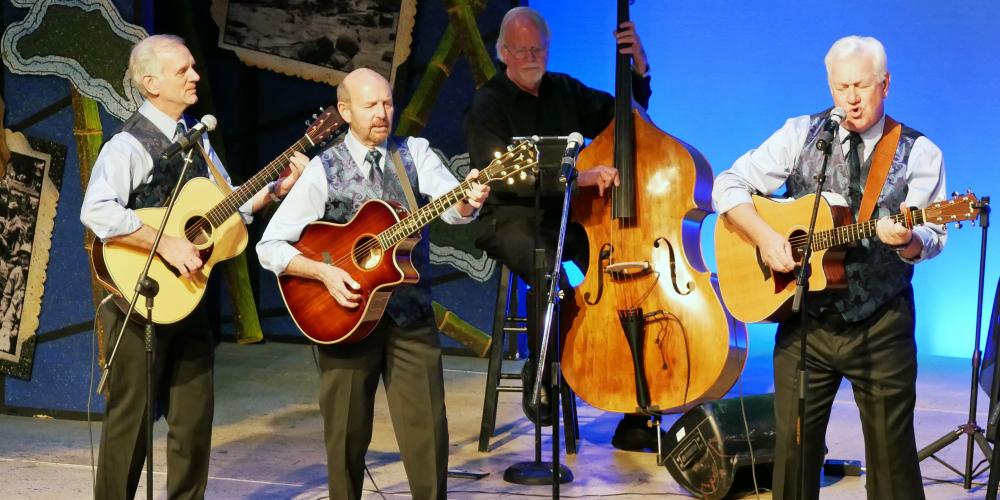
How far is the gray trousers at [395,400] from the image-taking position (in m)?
4.36

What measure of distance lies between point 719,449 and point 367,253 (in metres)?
1.78

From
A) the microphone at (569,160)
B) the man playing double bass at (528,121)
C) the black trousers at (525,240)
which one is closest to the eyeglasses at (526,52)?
the man playing double bass at (528,121)

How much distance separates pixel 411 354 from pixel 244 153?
181 inches

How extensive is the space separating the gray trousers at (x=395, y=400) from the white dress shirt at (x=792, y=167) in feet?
3.98

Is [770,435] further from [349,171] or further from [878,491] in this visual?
[349,171]

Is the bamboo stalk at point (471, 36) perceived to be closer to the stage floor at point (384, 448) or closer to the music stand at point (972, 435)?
the stage floor at point (384, 448)

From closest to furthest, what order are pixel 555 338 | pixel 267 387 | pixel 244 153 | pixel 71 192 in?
pixel 555 338 → pixel 71 192 → pixel 267 387 → pixel 244 153

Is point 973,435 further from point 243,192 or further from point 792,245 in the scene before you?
point 243,192

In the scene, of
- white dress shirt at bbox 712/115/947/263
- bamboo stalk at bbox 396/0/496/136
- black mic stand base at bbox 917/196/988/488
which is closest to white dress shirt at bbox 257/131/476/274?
white dress shirt at bbox 712/115/947/263

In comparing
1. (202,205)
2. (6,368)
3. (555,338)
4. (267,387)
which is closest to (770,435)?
(555,338)

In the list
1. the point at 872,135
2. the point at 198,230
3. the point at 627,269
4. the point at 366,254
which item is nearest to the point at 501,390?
the point at 627,269

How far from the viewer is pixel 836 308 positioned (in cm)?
397

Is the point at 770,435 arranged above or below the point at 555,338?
below

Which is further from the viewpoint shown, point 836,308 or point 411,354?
point 411,354
